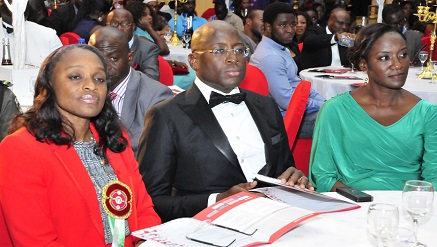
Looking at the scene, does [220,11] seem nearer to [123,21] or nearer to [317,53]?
[317,53]

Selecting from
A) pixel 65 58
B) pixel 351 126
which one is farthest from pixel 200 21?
pixel 65 58

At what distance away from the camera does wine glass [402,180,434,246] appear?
1.96m

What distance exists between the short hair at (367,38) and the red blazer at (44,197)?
1.54 metres

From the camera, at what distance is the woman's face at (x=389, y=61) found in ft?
9.86

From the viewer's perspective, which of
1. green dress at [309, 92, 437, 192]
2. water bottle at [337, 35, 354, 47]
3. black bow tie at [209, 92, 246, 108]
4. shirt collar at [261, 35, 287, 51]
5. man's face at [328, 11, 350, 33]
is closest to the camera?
black bow tie at [209, 92, 246, 108]

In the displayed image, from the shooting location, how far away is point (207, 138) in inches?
105

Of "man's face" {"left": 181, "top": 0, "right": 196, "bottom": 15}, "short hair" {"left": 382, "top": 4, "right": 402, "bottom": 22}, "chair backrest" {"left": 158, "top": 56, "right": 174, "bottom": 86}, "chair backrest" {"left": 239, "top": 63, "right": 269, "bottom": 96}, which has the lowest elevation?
"chair backrest" {"left": 158, "top": 56, "right": 174, "bottom": 86}

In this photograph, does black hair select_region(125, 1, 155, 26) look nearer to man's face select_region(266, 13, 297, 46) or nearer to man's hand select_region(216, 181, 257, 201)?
man's face select_region(266, 13, 297, 46)

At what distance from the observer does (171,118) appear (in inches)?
105

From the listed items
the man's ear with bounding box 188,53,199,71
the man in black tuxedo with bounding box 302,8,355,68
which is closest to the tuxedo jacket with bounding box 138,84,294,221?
the man's ear with bounding box 188,53,199,71

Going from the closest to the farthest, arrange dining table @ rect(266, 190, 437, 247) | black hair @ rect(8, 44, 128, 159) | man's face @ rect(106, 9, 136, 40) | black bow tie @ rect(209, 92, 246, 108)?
dining table @ rect(266, 190, 437, 247) < black hair @ rect(8, 44, 128, 159) < black bow tie @ rect(209, 92, 246, 108) < man's face @ rect(106, 9, 136, 40)

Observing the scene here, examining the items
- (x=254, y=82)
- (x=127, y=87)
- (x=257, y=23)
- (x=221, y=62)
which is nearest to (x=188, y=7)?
(x=257, y=23)

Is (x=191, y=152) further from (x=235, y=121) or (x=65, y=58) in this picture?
(x=65, y=58)

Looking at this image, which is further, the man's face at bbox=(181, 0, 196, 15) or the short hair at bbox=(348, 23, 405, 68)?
the man's face at bbox=(181, 0, 196, 15)
